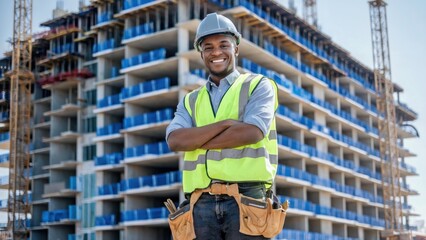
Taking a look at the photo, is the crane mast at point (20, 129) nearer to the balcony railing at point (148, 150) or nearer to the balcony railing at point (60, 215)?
the balcony railing at point (60, 215)

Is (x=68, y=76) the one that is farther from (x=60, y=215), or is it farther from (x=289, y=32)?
(x=289, y=32)

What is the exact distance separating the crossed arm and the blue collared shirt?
54 millimetres

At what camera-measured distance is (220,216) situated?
417 cm

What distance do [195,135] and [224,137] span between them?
0.21 meters

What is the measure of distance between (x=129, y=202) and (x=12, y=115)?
23.7 metres

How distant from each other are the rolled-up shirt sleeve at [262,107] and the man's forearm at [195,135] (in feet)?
0.42

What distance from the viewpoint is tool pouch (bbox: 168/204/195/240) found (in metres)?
4.25

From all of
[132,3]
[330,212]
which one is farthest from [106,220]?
[330,212]

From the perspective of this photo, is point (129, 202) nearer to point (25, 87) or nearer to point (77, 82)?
point (77, 82)

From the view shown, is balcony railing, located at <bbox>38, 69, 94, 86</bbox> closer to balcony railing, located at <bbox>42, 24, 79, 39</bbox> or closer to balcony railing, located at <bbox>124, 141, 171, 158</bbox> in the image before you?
balcony railing, located at <bbox>42, 24, 79, 39</bbox>

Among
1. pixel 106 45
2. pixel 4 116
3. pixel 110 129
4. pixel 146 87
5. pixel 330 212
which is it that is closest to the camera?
pixel 146 87

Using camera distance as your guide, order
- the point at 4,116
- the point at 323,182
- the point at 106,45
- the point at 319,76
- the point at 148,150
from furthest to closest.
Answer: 1. the point at 4,116
2. the point at 319,76
3. the point at 323,182
4. the point at 106,45
5. the point at 148,150

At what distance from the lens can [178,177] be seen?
50688mm

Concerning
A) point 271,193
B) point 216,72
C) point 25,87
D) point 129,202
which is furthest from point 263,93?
point 25,87
